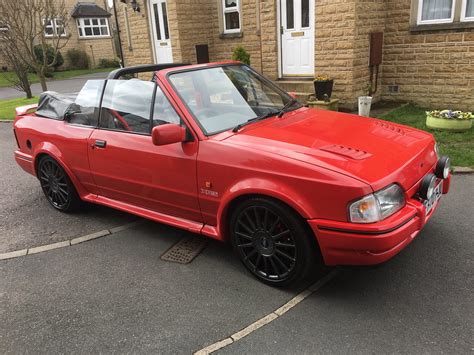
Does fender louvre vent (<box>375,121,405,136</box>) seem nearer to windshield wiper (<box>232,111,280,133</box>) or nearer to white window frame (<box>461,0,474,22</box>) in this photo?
windshield wiper (<box>232,111,280,133</box>)

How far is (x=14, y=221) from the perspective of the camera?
16.8 ft

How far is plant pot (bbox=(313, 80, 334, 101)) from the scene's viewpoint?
9094 mm

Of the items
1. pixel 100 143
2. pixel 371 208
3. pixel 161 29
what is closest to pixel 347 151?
pixel 371 208

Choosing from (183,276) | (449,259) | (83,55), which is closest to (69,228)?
(183,276)

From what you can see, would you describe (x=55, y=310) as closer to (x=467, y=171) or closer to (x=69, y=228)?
(x=69, y=228)

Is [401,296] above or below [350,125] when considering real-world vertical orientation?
below

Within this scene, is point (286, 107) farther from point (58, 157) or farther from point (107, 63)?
point (107, 63)

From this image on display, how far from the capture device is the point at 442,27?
348 inches

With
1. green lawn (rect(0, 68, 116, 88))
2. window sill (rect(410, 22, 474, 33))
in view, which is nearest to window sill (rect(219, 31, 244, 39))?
window sill (rect(410, 22, 474, 33))

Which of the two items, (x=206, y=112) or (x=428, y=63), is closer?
(x=206, y=112)

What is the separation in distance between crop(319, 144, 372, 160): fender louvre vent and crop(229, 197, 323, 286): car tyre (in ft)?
1.79

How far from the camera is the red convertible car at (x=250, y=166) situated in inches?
113

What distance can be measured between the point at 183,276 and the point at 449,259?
2.27 m

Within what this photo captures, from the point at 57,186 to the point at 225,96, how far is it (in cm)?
246
